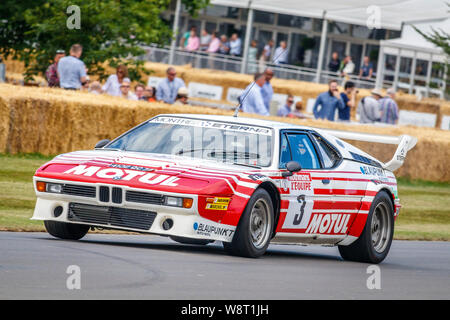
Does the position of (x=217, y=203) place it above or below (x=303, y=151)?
below

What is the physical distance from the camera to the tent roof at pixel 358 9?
137 feet

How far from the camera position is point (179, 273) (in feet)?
27.9

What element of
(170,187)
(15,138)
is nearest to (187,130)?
(170,187)

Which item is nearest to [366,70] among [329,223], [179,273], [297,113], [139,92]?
[297,113]

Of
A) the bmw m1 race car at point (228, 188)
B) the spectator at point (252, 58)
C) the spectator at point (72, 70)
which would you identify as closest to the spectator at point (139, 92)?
the spectator at point (72, 70)

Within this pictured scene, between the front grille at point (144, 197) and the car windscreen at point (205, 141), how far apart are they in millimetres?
1005

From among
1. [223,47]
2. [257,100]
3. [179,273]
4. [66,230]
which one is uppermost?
[223,47]

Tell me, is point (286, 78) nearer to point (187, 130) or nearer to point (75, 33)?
point (75, 33)

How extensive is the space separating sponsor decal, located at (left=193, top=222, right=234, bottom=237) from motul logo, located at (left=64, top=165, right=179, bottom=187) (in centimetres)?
41

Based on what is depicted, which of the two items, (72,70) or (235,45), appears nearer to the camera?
(72,70)

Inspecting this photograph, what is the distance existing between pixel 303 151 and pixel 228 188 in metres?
1.78

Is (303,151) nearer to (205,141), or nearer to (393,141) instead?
(205,141)

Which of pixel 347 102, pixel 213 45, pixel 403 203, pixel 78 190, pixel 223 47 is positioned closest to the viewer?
pixel 78 190
